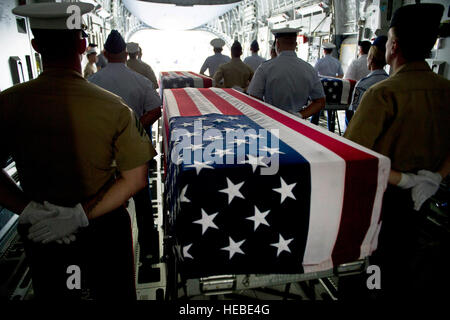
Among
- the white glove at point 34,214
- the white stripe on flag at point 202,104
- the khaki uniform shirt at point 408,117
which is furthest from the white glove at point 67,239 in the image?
the khaki uniform shirt at point 408,117

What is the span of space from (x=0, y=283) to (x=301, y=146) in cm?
227

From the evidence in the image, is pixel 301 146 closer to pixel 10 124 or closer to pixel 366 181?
pixel 366 181

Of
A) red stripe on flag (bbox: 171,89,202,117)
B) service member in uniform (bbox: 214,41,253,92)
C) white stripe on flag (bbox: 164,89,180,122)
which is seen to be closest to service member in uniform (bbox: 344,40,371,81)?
service member in uniform (bbox: 214,41,253,92)

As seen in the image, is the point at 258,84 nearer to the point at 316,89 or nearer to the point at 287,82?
the point at 287,82

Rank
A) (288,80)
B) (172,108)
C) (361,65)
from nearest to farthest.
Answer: (172,108)
(288,80)
(361,65)

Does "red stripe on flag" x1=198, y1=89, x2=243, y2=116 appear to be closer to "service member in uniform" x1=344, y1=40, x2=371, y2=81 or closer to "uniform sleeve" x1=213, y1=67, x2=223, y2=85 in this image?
"uniform sleeve" x1=213, y1=67, x2=223, y2=85

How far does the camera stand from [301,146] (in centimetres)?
141

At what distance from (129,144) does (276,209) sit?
2.21ft

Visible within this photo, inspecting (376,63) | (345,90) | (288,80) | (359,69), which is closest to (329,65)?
(359,69)

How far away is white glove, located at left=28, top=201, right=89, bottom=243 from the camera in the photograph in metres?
1.19

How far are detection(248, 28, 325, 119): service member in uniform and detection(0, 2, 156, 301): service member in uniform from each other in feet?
6.61

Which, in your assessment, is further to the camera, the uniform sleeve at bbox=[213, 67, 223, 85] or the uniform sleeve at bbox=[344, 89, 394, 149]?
the uniform sleeve at bbox=[213, 67, 223, 85]

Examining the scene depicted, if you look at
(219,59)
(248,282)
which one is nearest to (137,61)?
(219,59)

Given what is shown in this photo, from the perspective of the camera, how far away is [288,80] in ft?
9.73
